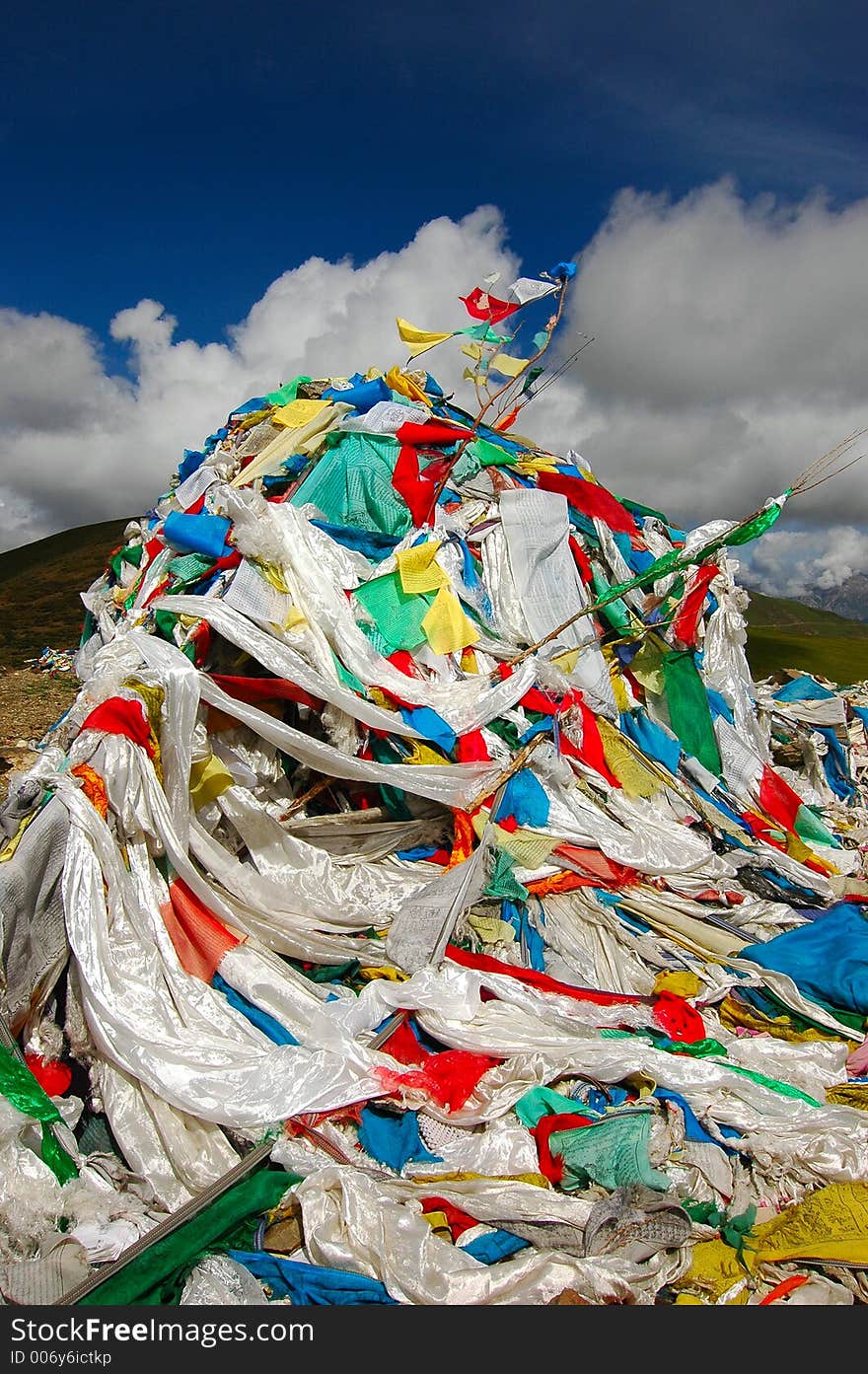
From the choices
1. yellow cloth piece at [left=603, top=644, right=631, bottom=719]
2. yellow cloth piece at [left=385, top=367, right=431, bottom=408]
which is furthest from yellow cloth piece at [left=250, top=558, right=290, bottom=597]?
yellow cloth piece at [left=385, top=367, right=431, bottom=408]

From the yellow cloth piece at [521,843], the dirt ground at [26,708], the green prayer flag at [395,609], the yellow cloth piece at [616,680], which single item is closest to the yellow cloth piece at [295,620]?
the green prayer flag at [395,609]

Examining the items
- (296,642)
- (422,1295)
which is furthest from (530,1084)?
(296,642)

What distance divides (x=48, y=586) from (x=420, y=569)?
3284cm

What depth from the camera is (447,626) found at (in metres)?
7.25

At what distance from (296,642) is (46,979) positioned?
3.00 metres

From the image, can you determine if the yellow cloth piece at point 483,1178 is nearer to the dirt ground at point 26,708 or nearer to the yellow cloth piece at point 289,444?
the yellow cloth piece at point 289,444

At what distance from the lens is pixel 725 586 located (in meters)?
9.17

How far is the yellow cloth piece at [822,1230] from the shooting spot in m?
3.46

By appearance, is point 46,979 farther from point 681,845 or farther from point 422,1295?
point 681,845

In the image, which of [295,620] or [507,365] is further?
[507,365]

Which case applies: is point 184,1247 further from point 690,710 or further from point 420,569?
point 690,710

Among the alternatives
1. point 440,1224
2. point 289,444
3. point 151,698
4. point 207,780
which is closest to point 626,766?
point 207,780

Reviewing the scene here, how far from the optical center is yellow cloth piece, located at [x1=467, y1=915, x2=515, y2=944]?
5684 millimetres

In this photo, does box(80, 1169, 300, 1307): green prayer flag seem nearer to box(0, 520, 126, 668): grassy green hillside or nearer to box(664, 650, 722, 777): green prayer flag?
box(664, 650, 722, 777): green prayer flag
